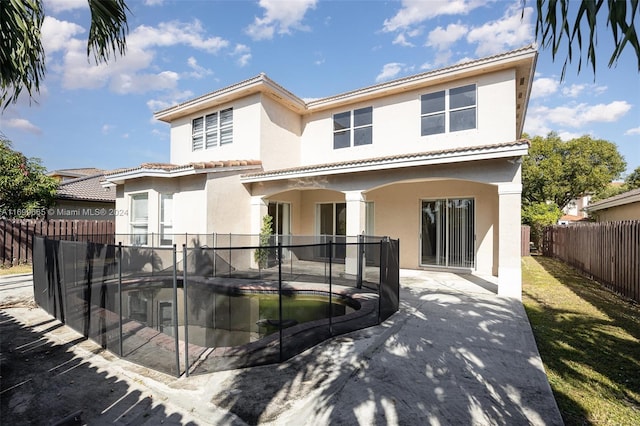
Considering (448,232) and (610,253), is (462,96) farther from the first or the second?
(610,253)

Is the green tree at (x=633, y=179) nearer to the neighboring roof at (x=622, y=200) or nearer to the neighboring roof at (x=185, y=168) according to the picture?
the neighboring roof at (x=622, y=200)

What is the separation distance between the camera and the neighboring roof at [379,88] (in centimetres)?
986

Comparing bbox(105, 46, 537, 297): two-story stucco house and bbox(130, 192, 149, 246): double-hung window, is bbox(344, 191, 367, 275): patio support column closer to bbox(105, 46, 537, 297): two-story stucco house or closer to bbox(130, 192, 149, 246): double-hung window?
bbox(105, 46, 537, 297): two-story stucco house

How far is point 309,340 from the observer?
5.06 meters

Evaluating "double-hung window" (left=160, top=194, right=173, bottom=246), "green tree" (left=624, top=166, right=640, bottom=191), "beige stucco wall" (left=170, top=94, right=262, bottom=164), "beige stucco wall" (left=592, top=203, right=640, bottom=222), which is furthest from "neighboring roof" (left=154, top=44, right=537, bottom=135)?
"green tree" (left=624, top=166, right=640, bottom=191)

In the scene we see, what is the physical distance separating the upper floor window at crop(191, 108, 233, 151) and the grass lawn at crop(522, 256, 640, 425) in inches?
495

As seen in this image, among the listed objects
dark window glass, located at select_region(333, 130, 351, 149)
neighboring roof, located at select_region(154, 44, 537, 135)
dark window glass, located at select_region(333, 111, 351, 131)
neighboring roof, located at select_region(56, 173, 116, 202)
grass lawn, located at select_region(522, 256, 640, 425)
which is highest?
neighboring roof, located at select_region(154, 44, 537, 135)

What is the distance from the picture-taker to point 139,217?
13.1 m

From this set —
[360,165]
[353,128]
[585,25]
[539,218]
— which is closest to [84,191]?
[353,128]

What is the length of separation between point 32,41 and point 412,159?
8.51 metres

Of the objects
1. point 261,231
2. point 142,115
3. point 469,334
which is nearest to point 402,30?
point 261,231

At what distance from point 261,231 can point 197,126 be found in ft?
21.1

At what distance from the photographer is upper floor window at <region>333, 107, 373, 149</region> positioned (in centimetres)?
1300

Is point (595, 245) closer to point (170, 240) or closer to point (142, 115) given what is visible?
point (170, 240)
